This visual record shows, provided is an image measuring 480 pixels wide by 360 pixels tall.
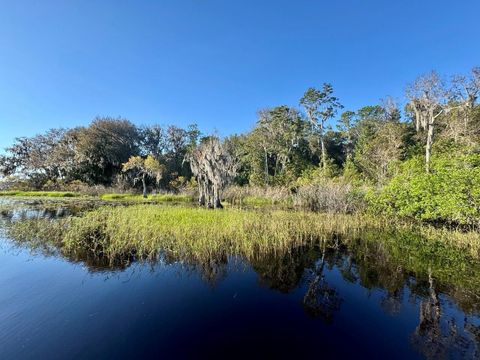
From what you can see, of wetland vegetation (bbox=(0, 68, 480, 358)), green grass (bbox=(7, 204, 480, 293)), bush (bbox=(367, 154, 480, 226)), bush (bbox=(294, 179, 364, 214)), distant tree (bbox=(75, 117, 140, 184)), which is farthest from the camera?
distant tree (bbox=(75, 117, 140, 184))

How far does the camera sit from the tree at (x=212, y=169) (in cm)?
1767

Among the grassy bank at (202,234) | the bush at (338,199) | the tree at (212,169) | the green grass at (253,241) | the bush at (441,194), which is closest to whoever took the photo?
the green grass at (253,241)

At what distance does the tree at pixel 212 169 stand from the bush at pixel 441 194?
32.2 ft

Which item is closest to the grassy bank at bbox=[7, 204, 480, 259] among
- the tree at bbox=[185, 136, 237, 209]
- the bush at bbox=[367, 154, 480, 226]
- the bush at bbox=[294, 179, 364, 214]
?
the bush at bbox=[367, 154, 480, 226]

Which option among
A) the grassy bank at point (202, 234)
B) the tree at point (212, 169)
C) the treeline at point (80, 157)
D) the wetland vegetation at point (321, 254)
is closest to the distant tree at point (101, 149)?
the treeline at point (80, 157)

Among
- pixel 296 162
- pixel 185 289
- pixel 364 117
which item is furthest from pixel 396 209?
pixel 364 117

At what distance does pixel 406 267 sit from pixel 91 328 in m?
7.45

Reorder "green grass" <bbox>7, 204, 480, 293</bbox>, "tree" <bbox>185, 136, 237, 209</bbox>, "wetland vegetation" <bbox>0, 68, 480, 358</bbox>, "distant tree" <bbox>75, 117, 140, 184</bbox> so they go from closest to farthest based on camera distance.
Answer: "wetland vegetation" <bbox>0, 68, 480, 358</bbox>
"green grass" <bbox>7, 204, 480, 293</bbox>
"tree" <bbox>185, 136, 237, 209</bbox>
"distant tree" <bbox>75, 117, 140, 184</bbox>

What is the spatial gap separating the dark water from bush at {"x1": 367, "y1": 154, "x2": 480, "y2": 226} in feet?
17.3

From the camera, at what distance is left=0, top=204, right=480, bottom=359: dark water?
11.8 feet

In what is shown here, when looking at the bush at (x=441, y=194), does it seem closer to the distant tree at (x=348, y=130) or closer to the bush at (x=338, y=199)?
the bush at (x=338, y=199)

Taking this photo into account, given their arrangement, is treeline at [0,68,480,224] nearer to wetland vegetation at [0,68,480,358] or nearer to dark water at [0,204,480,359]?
Answer: wetland vegetation at [0,68,480,358]

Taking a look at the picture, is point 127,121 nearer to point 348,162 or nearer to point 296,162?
point 296,162

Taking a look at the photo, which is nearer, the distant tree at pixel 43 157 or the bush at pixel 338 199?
the bush at pixel 338 199
